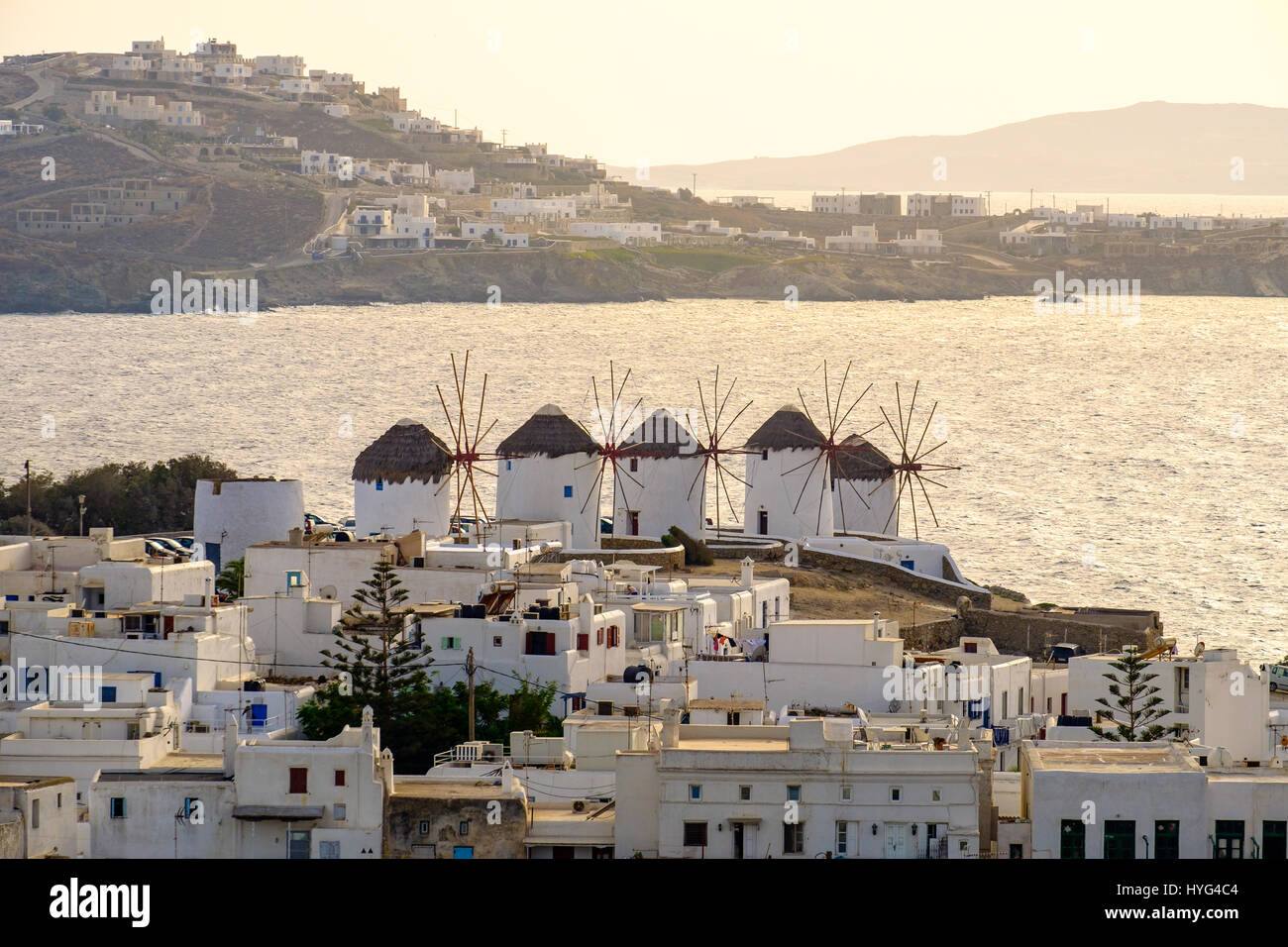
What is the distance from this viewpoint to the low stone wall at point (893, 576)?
4494 centimetres

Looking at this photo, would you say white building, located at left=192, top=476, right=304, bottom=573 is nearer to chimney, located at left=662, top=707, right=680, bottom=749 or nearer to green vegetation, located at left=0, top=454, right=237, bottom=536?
green vegetation, located at left=0, top=454, right=237, bottom=536

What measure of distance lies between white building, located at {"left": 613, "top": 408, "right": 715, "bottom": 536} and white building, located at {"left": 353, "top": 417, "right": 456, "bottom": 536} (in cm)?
466

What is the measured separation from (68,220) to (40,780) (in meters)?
175

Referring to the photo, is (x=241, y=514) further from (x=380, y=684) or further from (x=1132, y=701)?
(x=1132, y=701)

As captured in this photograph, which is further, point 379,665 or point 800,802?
point 379,665

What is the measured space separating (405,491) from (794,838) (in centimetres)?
2402

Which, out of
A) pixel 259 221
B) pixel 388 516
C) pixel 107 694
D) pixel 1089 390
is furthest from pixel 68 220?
pixel 107 694

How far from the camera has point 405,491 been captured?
4350 cm

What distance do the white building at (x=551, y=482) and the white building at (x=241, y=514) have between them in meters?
4.28

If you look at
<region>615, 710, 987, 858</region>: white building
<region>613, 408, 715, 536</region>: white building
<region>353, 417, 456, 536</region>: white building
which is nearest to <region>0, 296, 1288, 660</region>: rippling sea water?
<region>613, 408, 715, 536</region>: white building

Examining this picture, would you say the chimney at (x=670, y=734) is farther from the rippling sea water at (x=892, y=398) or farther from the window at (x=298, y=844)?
the rippling sea water at (x=892, y=398)

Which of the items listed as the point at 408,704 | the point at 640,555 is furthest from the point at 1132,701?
the point at 640,555

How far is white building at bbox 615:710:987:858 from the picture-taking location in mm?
20016
